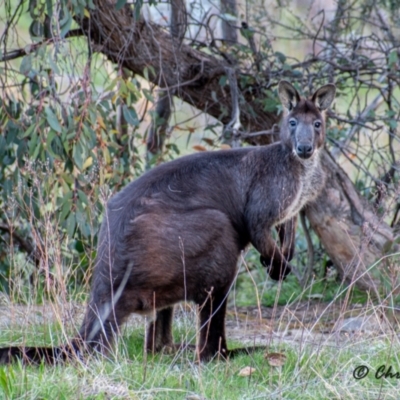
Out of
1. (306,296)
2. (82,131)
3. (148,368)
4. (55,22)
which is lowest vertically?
(306,296)

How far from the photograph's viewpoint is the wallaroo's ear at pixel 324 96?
221 inches

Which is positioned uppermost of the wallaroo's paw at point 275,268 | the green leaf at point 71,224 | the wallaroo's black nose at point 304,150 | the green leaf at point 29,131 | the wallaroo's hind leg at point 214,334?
the green leaf at point 29,131

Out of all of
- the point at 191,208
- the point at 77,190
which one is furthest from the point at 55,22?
the point at 191,208

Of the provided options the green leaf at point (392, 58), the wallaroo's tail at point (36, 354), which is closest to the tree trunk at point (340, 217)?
the green leaf at point (392, 58)

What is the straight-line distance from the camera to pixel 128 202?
483 centimetres

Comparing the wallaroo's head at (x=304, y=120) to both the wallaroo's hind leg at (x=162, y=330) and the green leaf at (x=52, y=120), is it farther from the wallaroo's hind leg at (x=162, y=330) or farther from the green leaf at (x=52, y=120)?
the green leaf at (x=52, y=120)

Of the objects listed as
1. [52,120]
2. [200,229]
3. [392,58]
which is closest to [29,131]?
[52,120]

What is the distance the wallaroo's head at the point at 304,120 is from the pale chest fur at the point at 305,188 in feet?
0.55

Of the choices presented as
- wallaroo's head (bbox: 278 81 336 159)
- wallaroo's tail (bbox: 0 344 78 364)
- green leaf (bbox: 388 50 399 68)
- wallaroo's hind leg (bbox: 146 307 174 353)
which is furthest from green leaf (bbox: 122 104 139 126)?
wallaroo's tail (bbox: 0 344 78 364)

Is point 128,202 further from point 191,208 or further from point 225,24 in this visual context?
point 225,24

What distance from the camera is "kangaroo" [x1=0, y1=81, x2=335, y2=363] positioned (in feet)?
14.9

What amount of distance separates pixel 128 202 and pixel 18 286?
109cm

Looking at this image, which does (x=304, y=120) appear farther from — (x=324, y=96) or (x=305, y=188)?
(x=305, y=188)

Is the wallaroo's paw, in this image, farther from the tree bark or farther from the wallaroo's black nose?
the tree bark
